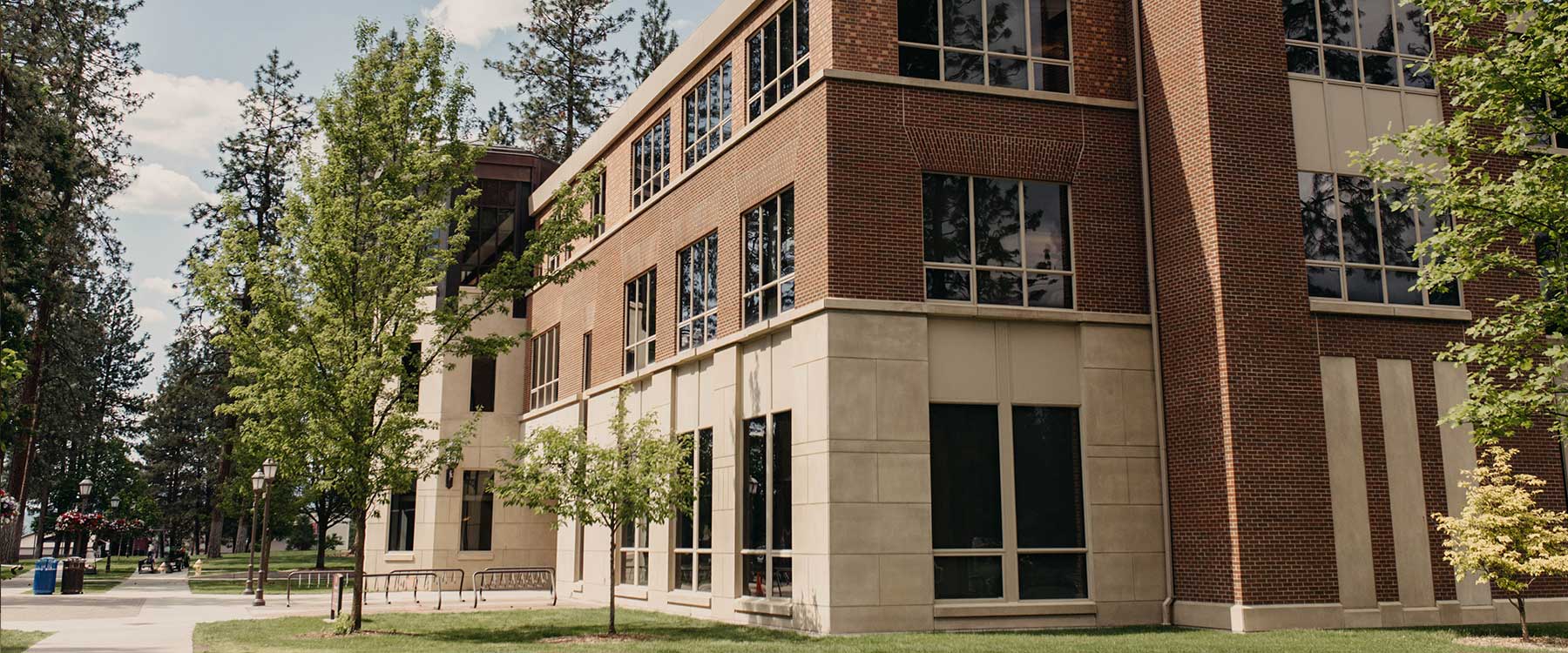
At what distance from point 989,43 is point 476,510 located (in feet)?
75.7

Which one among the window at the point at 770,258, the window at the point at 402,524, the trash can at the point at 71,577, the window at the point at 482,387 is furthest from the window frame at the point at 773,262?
the trash can at the point at 71,577

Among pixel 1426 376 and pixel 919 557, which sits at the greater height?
pixel 1426 376

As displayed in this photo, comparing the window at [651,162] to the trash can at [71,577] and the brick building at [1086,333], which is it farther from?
the trash can at [71,577]

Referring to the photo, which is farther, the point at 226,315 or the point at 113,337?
the point at 113,337

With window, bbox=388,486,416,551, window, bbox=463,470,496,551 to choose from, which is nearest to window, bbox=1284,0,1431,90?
window, bbox=463,470,496,551

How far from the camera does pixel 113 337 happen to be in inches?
3332

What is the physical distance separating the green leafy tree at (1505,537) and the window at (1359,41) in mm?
7087

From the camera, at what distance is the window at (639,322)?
1034 inches

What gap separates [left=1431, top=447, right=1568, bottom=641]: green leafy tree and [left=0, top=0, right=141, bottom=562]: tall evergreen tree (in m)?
32.4

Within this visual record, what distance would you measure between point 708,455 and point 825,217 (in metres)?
6.11

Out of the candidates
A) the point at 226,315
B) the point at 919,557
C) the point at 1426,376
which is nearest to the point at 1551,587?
the point at 1426,376

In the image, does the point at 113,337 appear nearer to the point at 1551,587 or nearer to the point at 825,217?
the point at 825,217

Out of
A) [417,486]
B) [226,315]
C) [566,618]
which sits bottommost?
[566,618]

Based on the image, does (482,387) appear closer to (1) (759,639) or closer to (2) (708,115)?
(2) (708,115)
